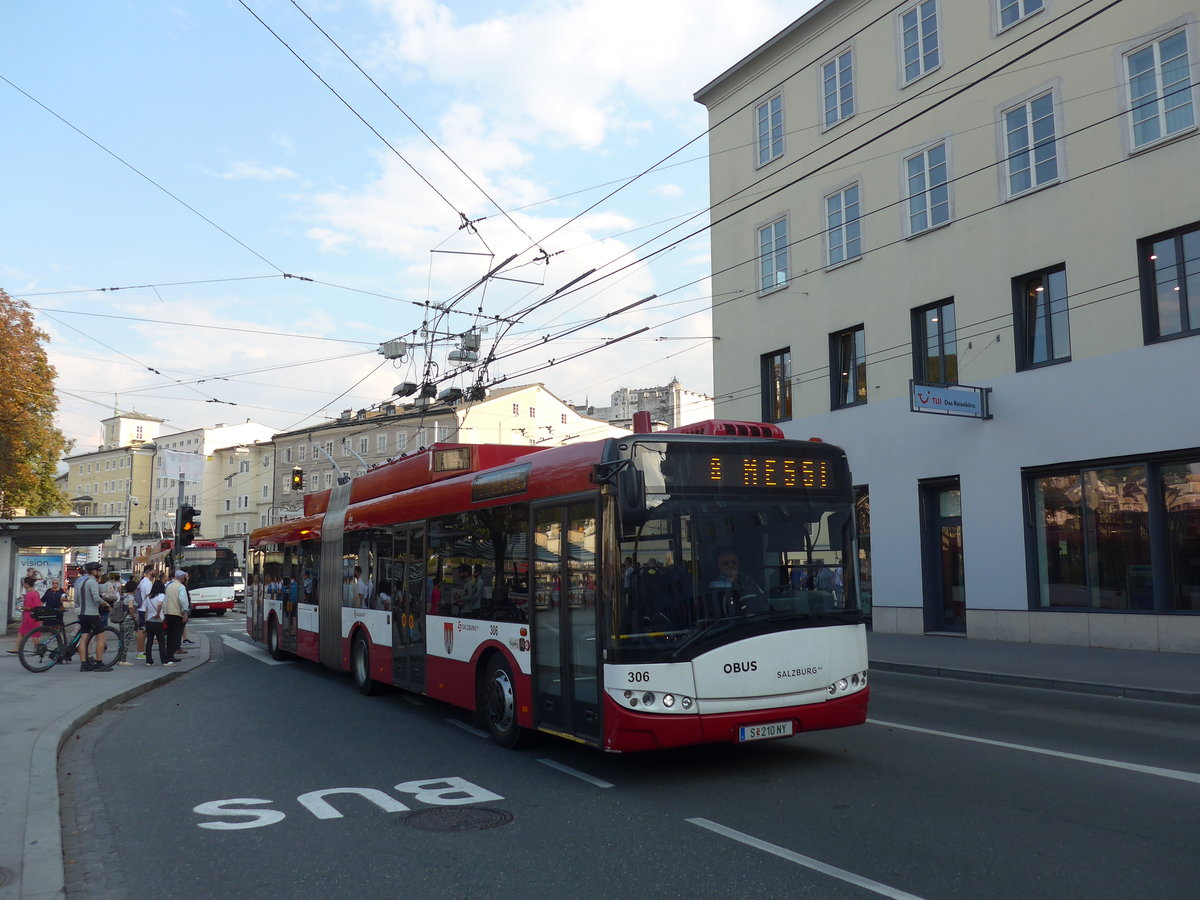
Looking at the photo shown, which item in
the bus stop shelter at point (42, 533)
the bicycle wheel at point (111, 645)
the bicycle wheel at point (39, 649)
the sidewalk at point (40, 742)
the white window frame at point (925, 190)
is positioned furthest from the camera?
the bus stop shelter at point (42, 533)

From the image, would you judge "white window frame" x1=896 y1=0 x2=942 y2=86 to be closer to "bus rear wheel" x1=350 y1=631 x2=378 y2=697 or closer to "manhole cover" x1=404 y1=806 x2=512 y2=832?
"bus rear wheel" x1=350 y1=631 x2=378 y2=697

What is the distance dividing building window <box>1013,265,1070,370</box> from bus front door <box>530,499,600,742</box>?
1374 cm

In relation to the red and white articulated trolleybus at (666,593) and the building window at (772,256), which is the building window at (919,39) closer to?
the building window at (772,256)

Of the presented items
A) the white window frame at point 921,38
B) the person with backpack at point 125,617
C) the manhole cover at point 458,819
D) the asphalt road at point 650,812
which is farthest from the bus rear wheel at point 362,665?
the white window frame at point 921,38

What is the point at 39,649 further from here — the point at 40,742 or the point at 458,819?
the point at 458,819

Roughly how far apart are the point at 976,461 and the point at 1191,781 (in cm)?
1358

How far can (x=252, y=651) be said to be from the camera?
22.5 metres

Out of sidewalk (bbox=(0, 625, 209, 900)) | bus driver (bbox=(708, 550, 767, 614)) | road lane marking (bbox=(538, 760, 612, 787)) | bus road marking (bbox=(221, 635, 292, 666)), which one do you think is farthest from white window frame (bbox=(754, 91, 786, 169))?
road lane marking (bbox=(538, 760, 612, 787))

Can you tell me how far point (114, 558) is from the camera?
10144 centimetres

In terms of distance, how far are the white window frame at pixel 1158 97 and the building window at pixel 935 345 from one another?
492 centimetres

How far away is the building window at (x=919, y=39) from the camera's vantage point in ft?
71.1

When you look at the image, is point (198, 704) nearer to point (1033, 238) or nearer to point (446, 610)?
point (446, 610)

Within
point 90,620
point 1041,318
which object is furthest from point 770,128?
point 90,620

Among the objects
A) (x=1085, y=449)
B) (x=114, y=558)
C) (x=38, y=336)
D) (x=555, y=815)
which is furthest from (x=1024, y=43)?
(x=114, y=558)
